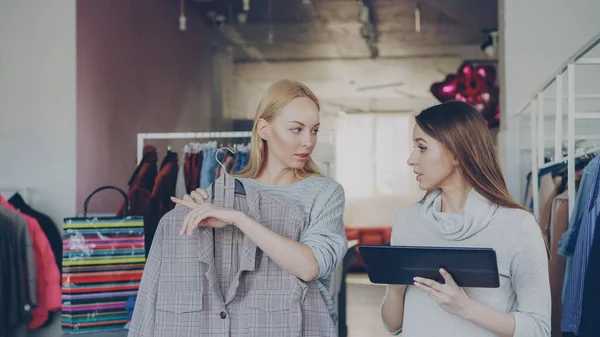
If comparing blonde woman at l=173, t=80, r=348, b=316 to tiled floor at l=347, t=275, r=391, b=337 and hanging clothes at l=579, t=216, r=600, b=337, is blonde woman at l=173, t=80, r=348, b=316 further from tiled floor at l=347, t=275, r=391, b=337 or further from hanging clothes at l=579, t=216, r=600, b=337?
tiled floor at l=347, t=275, r=391, b=337

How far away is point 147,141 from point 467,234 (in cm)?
553

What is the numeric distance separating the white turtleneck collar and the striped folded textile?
2072 millimetres

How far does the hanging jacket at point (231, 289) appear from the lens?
1864 millimetres

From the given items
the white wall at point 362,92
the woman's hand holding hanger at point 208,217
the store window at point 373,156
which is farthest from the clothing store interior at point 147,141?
the store window at point 373,156

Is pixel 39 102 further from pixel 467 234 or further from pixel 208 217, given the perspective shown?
pixel 467 234

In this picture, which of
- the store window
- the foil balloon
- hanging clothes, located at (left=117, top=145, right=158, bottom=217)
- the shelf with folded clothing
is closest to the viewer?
the shelf with folded clothing

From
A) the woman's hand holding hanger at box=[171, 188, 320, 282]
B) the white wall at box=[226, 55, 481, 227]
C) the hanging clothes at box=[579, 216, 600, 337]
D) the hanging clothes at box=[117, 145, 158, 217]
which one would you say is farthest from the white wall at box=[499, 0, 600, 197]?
the white wall at box=[226, 55, 481, 227]

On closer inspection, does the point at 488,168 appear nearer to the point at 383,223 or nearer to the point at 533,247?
the point at 533,247

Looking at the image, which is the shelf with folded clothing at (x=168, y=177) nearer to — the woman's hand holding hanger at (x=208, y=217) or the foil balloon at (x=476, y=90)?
the woman's hand holding hanger at (x=208, y=217)

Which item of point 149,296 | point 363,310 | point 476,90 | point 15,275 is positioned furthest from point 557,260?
point 363,310

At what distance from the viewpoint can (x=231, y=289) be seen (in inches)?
74.0

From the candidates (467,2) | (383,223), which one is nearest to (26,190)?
(467,2)

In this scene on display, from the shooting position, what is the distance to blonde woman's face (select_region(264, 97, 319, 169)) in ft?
6.62

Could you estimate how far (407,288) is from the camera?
6.27ft
